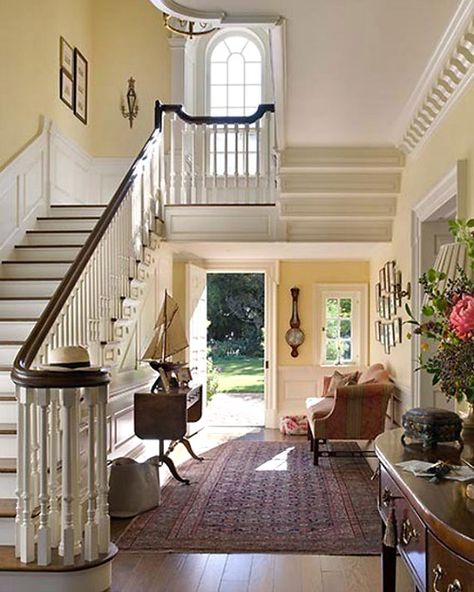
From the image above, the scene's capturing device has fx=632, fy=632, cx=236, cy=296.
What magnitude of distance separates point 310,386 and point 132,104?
4.21 m

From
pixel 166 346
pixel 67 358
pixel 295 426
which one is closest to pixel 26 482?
pixel 67 358

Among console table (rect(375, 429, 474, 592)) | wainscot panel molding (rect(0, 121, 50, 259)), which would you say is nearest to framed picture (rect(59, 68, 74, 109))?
wainscot panel molding (rect(0, 121, 50, 259))

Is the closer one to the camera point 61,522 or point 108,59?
point 61,522

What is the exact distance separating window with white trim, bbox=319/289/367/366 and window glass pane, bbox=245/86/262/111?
2611 mm

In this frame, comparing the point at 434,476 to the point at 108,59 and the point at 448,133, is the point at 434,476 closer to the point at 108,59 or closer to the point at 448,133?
the point at 448,133

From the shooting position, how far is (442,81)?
337 cm

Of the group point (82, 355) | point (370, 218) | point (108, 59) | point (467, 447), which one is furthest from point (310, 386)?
point (467, 447)

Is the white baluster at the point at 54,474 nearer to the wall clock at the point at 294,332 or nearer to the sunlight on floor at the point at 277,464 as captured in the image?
the sunlight on floor at the point at 277,464

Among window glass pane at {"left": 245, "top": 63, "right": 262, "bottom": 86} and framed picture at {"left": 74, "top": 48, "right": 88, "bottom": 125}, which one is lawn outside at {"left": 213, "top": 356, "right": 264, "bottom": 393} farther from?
framed picture at {"left": 74, "top": 48, "right": 88, "bottom": 125}

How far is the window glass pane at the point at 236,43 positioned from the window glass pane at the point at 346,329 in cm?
382

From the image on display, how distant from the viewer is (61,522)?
10.1 feet

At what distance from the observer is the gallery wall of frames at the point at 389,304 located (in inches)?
220

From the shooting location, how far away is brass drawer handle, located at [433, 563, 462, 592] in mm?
1413

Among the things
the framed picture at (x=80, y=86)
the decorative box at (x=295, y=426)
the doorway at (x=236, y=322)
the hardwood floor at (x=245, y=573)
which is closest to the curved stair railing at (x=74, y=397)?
the hardwood floor at (x=245, y=573)
